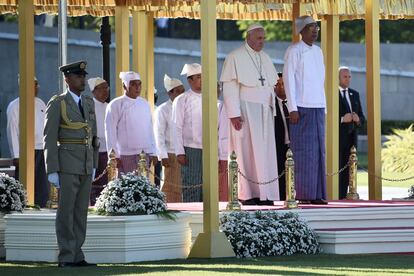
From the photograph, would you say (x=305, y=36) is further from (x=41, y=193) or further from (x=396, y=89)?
(x=396, y=89)

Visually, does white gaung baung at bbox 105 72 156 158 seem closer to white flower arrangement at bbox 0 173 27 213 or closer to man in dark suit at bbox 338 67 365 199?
white flower arrangement at bbox 0 173 27 213

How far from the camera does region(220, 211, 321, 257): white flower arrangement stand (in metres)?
17.2

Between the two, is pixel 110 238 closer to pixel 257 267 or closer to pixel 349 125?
pixel 257 267

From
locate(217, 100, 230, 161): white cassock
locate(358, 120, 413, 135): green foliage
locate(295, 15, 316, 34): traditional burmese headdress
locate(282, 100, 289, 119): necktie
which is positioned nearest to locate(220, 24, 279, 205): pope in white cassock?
locate(295, 15, 316, 34): traditional burmese headdress

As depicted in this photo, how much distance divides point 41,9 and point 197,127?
4769mm

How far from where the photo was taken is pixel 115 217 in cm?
1680

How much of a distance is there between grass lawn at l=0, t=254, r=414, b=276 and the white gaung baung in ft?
15.6

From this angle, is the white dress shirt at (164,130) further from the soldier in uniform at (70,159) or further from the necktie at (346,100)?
the soldier in uniform at (70,159)

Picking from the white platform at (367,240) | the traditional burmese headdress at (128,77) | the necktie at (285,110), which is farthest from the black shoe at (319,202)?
the traditional burmese headdress at (128,77)

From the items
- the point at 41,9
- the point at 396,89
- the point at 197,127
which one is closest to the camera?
the point at 197,127

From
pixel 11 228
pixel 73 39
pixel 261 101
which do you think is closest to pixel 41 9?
pixel 261 101

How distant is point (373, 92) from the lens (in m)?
20.8

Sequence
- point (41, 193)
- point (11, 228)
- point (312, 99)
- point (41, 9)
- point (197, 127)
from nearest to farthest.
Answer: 1. point (11, 228)
2. point (312, 99)
3. point (197, 127)
4. point (41, 193)
5. point (41, 9)

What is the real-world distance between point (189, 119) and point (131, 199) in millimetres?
4860
